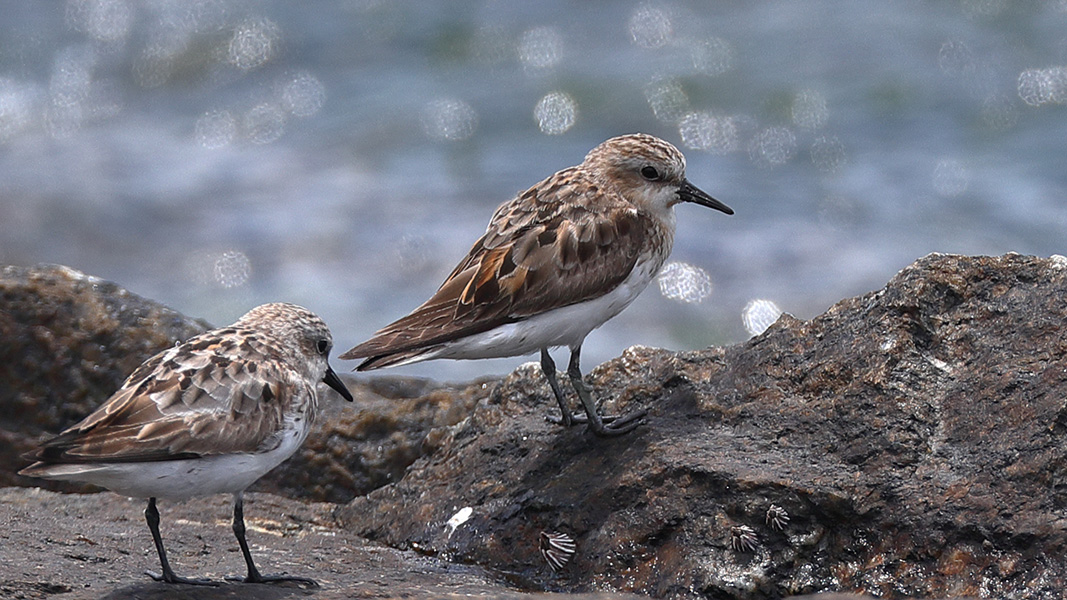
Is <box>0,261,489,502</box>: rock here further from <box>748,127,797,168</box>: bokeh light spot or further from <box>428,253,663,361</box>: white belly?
<box>748,127,797,168</box>: bokeh light spot

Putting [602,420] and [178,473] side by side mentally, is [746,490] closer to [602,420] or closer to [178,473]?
[602,420]

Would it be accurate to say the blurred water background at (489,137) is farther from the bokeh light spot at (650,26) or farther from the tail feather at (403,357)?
the tail feather at (403,357)

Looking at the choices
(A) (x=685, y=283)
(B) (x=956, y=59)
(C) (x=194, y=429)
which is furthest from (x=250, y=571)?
(B) (x=956, y=59)

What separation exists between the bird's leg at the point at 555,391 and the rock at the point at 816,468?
0.08 m

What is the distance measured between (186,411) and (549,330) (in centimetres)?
199

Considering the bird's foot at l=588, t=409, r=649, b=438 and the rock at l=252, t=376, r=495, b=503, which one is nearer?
the bird's foot at l=588, t=409, r=649, b=438

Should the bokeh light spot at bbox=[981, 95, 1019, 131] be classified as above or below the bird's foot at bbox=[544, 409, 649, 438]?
above

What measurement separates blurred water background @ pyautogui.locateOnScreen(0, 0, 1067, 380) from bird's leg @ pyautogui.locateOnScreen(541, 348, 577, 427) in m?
4.72

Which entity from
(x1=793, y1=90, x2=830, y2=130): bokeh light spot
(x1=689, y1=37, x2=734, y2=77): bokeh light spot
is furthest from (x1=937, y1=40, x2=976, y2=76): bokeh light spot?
(x1=689, y1=37, x2=734, y2=77): bokeh light spot

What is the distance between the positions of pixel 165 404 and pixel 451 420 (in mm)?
2869

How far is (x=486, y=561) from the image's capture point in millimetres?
5945

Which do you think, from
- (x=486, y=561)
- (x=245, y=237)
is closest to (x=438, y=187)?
(x=245, y=237)

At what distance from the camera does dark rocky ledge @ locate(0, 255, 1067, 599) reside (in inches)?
205

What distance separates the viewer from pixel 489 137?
53.0ft
